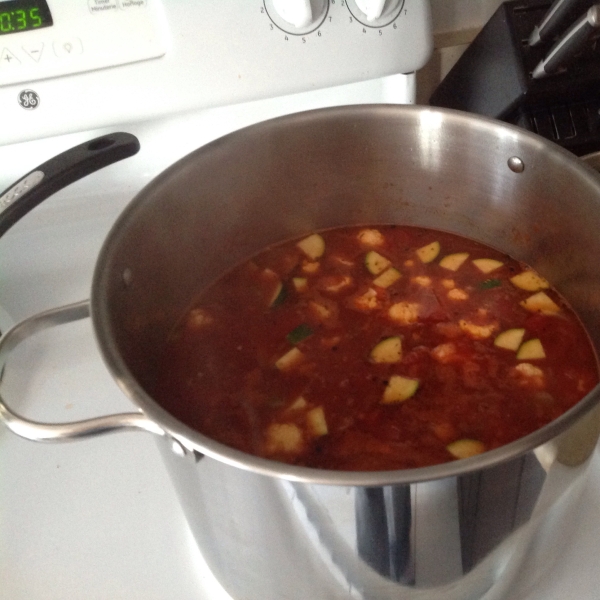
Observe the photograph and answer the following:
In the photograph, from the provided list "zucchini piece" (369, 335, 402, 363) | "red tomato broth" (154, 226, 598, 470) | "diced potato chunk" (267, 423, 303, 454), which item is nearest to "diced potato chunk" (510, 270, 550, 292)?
"red tomato broth" (154, 226, 598, 470)

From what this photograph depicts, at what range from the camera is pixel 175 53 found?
853 mm

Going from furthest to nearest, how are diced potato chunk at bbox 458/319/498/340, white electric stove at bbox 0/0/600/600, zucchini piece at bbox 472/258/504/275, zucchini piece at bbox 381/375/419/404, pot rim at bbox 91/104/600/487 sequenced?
zucchini piece at bbox 472/258/504/275 → diced potato chunk at bbox 458/319/498/340 → zucchini piece at bbox 381/375/419/404 → white electric stove at bbox 0/0/600/600 → pot rim at bbox 91/104/600/487

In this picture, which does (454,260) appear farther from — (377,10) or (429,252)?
(377,10)

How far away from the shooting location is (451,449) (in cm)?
76

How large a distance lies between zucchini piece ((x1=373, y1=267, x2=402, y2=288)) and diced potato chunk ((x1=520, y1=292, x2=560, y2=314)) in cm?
19

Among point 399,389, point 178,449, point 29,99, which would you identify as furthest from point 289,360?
point 29,99

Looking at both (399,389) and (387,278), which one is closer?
(399,389)

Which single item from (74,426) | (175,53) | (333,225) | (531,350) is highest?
(175,53)

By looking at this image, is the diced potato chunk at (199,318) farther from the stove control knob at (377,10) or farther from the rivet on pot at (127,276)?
the stove control knob at (377,10)

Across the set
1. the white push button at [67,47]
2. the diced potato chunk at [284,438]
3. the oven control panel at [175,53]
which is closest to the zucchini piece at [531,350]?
the diced potato chunk at [284,438]

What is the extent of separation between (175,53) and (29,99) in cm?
20

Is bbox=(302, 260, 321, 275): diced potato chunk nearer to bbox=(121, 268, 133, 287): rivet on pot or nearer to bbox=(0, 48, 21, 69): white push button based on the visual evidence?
bbox=(121, 268, 133, 287): rivet on pot

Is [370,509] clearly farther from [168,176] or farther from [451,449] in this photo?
[168,176]

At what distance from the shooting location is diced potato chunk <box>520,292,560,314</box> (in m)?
0.97
